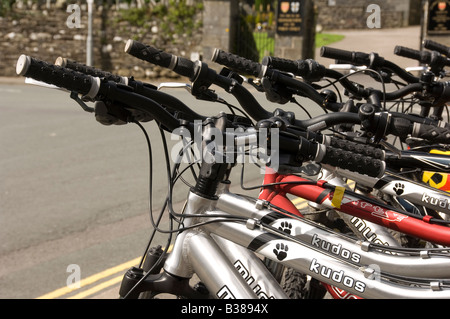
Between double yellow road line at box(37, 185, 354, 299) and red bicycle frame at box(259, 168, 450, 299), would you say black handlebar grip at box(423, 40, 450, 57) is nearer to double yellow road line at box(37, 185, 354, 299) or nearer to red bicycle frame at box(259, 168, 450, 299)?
double yellow road line at box(37, 185, 354, 299)

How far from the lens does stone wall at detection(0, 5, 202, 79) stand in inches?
853

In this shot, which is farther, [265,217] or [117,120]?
[265,217]

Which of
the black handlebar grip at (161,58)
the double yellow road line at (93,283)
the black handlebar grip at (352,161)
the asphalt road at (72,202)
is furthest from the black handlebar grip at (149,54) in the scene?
the asphalt road at (72,202)

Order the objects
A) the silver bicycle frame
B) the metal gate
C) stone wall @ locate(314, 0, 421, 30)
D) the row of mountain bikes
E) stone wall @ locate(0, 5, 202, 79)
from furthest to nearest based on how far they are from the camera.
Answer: stone wall @ locate(314, 0, 421, 30) < stone wall @ locate(0, 5, 202, 79) < the metal gate < the silver bicycle frame < the row of mountain bikes

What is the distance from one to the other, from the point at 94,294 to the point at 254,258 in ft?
8.49

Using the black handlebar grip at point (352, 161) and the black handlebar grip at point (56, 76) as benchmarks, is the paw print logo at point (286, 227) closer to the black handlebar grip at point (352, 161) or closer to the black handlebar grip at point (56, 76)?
the black handlebar grip at point (352, 161)

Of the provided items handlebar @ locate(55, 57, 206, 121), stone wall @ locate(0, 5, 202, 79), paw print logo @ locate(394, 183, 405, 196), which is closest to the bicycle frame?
handlebar @ locate(55, 57, 206, 121)

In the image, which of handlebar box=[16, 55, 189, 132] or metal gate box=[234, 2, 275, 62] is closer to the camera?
handlebar box=[16, 55, 189, 132]

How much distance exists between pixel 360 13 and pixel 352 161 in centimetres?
3252

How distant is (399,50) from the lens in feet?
12.6

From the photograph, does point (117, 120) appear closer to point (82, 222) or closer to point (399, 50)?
point (399, 50)

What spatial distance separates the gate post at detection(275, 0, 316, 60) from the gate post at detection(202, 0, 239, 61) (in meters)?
1.84

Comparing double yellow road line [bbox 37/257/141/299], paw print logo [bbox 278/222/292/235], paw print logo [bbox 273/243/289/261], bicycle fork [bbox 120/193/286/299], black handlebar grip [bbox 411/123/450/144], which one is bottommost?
double yellow road line [bbox 37/257/141/299]

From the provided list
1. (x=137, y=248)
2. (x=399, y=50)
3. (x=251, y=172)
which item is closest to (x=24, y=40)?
(x=251, y=172)
